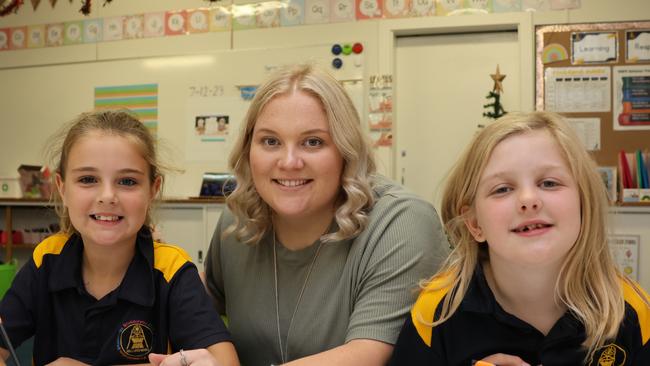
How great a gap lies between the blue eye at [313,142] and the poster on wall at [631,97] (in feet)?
10.3

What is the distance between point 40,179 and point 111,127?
383 centimetres

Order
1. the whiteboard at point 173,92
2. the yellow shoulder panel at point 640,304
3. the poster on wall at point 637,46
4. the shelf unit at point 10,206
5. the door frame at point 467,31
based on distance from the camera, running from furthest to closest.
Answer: the shelf unit at point 10,206, the whiteboard at point 173,92, the door frame at point 467,31, the poster on wall at point 637,46, the yellow shoulder panel at point 640,304

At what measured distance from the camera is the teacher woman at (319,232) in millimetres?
1214

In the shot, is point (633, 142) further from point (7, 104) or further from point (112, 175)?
A: point (7, 104)

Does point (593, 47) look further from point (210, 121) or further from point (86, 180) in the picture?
point (86, 180)

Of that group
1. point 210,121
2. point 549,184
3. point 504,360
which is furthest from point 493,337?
point 210,121

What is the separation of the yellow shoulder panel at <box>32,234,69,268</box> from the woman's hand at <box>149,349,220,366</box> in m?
0.49

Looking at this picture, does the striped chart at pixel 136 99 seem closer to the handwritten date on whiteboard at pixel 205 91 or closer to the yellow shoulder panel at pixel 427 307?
the handwritten date on whiteboard at pixel 205 91

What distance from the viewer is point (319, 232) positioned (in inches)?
53.4

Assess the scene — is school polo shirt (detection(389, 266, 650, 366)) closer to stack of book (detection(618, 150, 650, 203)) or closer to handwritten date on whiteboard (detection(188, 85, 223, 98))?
stack of book (detection(618, 150, 650, 203))

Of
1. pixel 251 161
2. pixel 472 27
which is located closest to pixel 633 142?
pixel 472 27

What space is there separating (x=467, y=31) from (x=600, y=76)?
0.93 meters

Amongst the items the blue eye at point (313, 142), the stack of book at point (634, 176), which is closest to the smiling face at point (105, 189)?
the blue eye at point (313, 142)

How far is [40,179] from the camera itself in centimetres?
475
